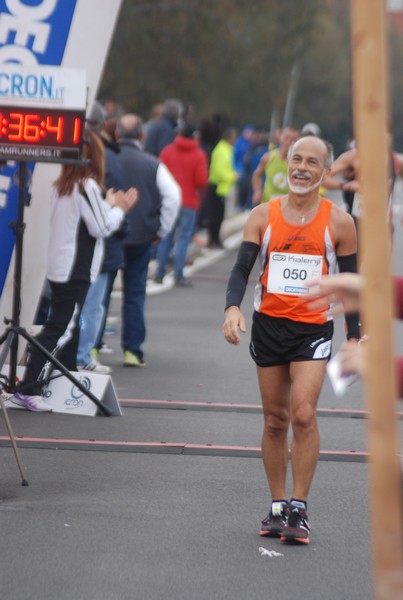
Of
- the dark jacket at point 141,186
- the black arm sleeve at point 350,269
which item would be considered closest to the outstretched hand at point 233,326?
the black arm sleeve at point 350,269

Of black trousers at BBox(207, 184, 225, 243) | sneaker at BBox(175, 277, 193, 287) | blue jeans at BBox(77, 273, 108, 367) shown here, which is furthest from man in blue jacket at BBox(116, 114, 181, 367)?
black trousers at BBox(207, 184, 225, 243)

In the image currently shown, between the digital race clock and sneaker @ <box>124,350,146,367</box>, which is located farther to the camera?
sneaker @ <box>124,350,146,367</box>

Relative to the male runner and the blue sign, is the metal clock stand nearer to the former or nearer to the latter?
the blue sign

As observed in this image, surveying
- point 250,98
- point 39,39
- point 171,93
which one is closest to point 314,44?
point 250,98

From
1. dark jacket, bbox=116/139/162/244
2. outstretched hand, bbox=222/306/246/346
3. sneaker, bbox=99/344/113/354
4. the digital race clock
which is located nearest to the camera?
outstretched hand, bbox=222/306/246/346

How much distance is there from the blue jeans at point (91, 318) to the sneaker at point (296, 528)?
4.76 meters

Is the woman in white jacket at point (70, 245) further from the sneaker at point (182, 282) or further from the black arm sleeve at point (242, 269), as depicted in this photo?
the sneaker at point (182, 282)

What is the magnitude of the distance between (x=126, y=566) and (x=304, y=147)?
2043 mm

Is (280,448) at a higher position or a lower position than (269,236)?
lower

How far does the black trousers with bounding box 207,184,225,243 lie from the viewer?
23.9 metres

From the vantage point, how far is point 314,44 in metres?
52.5

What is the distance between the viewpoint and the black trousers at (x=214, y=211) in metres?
23.9

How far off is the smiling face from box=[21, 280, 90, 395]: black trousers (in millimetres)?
3368

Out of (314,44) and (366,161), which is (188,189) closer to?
(366,161)
